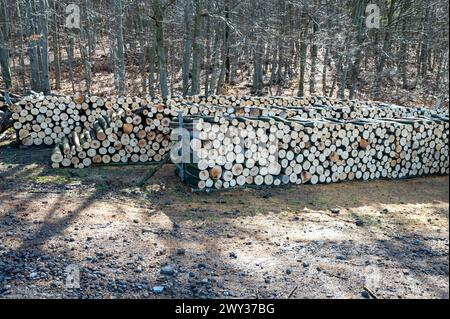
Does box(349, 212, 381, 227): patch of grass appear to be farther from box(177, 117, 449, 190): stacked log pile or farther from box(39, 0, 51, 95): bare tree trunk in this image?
box(39, 0, 51, 95): bare tree trunk

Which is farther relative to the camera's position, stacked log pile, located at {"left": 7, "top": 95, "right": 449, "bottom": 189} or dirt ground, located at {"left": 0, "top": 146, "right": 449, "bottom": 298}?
stacked log pile, located at {"left": 7, "top": 95, "right": 449, "bottom": 189}

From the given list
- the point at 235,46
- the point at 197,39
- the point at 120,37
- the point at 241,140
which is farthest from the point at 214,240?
the point at 120,37

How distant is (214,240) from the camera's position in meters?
5.34

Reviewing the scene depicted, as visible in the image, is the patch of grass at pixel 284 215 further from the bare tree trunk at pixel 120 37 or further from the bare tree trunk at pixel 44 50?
the bare tree trunk at pixel 120 37

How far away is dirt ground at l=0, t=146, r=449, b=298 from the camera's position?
13.2 feet

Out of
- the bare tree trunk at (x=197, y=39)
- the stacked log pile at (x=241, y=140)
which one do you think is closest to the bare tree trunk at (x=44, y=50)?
the stacked log pile at (x=241, y=140)

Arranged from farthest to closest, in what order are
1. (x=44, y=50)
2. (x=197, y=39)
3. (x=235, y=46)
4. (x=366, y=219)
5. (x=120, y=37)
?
1. (x=235, y=46)
2. (x=120, y=37)
3. (x=197, y=39)
4. (x=44, y=50)
5. (x=366, y=219)

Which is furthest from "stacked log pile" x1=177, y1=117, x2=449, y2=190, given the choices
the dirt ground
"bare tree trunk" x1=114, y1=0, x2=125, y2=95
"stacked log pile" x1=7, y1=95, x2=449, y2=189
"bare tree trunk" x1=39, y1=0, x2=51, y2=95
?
"bare tree trunk" x1=114, y1=0, x2=125, y2=95

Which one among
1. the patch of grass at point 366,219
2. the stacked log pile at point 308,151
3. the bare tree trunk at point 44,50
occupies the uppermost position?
the bare tree trunk at point 44,50

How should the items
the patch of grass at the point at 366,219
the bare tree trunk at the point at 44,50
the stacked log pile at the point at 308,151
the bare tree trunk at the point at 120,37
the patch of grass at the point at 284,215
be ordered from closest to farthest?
the patch of grass at the point at 366,219 → the patch of grass at the point at 284,215 → the stacked log pile at the point at 308,151 → the bare tree trunk at the point at 44,50 → the bare tree trunk at the point at 120,37

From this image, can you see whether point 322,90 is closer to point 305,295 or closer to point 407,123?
point 407,123

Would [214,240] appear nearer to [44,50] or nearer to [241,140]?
[241,140]

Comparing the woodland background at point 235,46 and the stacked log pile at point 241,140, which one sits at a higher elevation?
the woodland background at point 235,46

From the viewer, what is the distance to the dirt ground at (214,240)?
4.02m
